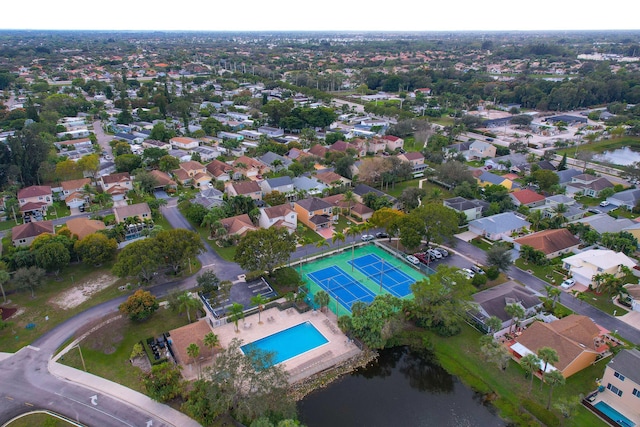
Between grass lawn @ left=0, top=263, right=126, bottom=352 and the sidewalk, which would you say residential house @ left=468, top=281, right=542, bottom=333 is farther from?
grass lawn @ left=0, top=263, right=126, bottom=352

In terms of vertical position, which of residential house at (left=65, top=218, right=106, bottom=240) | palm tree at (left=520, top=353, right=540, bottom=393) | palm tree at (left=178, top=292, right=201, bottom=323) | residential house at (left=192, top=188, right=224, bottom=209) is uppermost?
palm tree at (left=520, top=353, right=540, bottom=393)

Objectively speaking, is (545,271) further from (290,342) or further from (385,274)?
→ (290,342)

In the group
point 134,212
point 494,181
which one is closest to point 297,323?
point 134,212

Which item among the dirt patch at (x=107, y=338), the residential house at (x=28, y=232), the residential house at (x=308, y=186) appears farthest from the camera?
the residential house at (x=308, y=186)

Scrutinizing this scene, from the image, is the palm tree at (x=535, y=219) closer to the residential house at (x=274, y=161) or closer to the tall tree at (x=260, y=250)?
the tall tree at (x=260, y=250)

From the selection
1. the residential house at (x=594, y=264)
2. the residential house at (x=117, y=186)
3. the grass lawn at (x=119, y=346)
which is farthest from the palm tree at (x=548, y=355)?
the residential house at (x=117, y=186)

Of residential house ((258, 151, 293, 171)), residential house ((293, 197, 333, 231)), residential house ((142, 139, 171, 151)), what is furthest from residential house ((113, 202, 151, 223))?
residential house ((142, 139, 171, 151))
